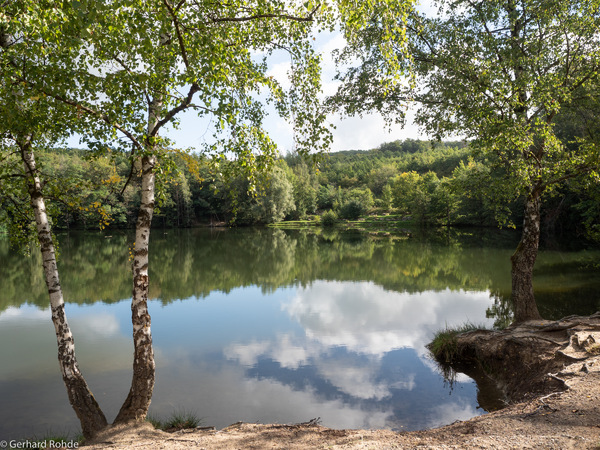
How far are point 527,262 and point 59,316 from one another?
33.3 feet

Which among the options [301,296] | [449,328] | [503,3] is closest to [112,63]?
[503,3]

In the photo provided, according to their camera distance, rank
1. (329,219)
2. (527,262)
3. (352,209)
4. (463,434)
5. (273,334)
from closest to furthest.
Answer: (463,434), (527,262), (273,334), (329,219), (352,209)

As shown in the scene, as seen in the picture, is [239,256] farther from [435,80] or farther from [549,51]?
[549,51]

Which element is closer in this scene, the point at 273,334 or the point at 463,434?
the point at 463,434

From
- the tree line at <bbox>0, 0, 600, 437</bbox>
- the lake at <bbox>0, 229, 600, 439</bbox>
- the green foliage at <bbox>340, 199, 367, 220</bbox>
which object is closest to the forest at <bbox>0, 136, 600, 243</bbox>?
the green foliage at <bbox>340, 199, 367, 220</bbox>

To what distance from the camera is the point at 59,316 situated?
5391mm

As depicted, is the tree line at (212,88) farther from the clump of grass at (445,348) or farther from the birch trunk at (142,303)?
the clump of grass at (445,348)

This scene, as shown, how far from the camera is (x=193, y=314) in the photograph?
1398 centimetres

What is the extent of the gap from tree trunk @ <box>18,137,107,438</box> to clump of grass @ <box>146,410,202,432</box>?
1.09 meters

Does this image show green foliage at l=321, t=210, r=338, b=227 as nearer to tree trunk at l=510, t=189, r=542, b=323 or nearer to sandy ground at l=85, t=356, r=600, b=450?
tree trunk at l=510, t=189, r=542, b=323

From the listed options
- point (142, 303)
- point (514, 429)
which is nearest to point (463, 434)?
point (514, 429)

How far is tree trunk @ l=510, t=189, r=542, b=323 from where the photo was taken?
947cm

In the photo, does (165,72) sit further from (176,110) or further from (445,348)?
(445,348)

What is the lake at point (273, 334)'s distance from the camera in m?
7.42
